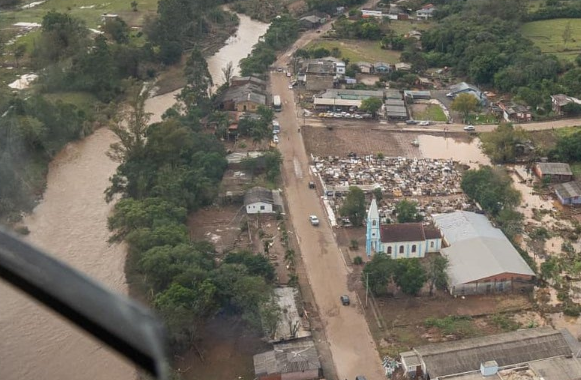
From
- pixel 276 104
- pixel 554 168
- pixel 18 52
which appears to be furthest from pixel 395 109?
pixel 18 52

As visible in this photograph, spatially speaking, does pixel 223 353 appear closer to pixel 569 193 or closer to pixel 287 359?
pixel 287 359

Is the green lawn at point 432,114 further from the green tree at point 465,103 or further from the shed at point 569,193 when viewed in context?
the shed at point 569,193

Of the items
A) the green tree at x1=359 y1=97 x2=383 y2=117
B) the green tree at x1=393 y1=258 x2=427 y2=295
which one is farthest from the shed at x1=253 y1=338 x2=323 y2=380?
the green tree at x1=359 y1=97 x2=383 y2=117

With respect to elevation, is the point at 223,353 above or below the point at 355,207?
above

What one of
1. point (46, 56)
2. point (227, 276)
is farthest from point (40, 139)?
point (227, 276)

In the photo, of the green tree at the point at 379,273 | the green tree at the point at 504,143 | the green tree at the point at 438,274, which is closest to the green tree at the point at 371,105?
the green tree at the point at 504,143

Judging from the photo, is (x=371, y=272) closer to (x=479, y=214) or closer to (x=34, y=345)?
(x=479, y=214)
